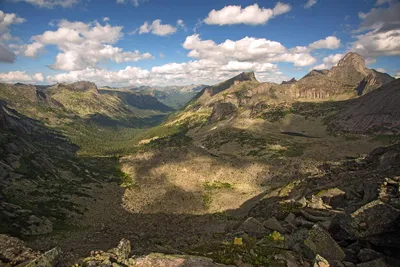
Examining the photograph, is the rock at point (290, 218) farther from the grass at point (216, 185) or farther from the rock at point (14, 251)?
the grass at point (216, 185)

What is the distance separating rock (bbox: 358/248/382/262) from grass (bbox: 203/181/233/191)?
105 meters

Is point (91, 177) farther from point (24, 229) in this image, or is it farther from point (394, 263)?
point (394, 263)

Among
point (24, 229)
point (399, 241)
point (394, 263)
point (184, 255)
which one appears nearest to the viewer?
point (394, 263)

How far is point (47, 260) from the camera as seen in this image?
17031mm

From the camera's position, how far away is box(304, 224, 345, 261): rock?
19172mm

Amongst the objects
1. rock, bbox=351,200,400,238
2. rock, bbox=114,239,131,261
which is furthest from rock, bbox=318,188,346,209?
rock, bbox=114,239,131,261

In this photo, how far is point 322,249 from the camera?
19.5 m

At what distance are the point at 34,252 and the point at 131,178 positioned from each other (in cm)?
13892

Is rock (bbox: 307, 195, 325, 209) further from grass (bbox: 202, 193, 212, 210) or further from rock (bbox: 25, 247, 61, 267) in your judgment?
grass (bbox: 202, 193, 212, 210)

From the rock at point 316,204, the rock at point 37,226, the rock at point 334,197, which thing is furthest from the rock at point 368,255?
the rock at point 37,226

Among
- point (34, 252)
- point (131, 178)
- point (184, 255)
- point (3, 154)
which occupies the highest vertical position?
point (34, 252)

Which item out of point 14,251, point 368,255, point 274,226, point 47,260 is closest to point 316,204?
point 274,226

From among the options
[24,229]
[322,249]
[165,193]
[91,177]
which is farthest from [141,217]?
[322,249]

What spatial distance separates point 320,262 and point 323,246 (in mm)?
2459
